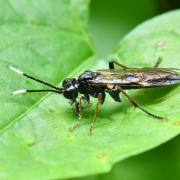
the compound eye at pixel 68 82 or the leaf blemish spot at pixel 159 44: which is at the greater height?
the leaf blemish spot at pixel 159 44

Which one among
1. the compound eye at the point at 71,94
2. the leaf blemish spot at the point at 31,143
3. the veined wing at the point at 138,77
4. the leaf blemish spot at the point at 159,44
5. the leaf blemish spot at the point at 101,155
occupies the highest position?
the leaf blemish spot at the point at 159,44

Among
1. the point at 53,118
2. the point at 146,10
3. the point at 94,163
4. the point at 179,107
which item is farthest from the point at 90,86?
the point at 146,10

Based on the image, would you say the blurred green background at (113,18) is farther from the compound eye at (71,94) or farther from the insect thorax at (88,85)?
the compound eye at (71,94)

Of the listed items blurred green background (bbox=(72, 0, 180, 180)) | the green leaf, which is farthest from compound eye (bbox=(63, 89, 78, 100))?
blurred green background (bbox=(72, 0, 180, 180))

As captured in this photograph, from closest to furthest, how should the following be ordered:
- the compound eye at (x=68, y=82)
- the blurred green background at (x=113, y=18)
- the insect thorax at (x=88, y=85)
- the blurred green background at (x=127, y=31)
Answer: the compound eye at (x=68, y=82) → the insect thorax at (x=88, y=85) → the blurred green background at (x=127, y=31) → the blurred green background at (x=113, y=18)

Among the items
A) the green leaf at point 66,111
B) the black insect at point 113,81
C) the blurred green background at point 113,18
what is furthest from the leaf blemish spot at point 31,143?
the blurred green background at point 113,18

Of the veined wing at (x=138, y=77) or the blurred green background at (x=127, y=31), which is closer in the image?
the veined wing at (x=138, y=77)

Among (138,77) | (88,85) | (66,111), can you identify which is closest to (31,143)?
(66,111)
